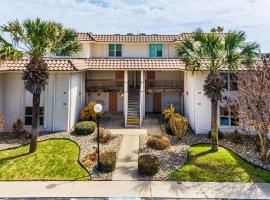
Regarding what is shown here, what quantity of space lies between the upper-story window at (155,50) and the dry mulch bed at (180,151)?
12.9 metres

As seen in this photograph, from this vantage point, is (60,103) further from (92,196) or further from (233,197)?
(233,197)

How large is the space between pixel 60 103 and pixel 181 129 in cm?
963

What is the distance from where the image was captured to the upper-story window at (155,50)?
30.1m

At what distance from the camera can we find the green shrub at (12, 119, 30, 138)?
19220mm

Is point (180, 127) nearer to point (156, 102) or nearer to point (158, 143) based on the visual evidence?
point (158, 143)

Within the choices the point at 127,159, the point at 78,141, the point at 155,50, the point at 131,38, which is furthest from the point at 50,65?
the point at 155,50

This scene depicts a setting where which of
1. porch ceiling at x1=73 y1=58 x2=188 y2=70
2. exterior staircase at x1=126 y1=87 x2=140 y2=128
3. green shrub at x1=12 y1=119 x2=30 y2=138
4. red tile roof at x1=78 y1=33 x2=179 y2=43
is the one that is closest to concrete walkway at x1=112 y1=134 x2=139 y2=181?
exterior staircase at x1=126 y1=87 x2=140 y2=128

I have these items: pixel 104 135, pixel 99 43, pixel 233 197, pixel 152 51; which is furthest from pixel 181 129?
pixel 99 43

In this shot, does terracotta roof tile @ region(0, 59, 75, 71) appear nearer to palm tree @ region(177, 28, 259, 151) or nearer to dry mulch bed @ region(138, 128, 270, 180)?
dry mulch bed @ region(138, 128, 270, 180)

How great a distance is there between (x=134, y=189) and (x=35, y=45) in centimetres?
995

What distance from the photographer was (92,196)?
11.5m

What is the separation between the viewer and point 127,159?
15727 millimetres

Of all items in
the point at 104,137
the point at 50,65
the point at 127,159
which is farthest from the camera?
the point at 50,65

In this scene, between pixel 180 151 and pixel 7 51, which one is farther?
pixel 180 151
